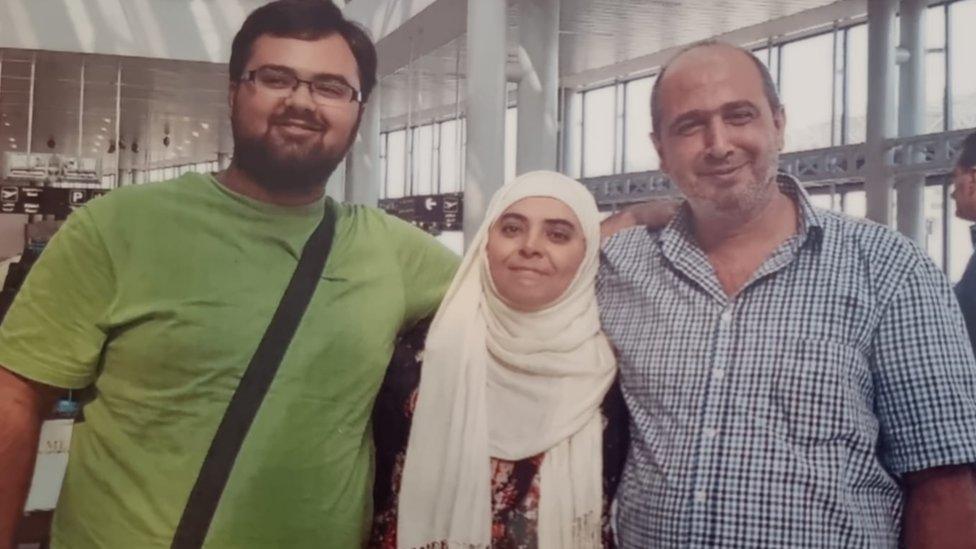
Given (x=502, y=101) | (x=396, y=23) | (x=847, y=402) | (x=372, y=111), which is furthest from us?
(x=372, y=111)

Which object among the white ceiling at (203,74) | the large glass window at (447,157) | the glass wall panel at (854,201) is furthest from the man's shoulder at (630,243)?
the large glass window at (447,157)

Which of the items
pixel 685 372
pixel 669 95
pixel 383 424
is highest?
pixel 669 95

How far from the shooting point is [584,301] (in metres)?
2.20

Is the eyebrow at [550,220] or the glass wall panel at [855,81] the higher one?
the glass wall panel at [855,81]

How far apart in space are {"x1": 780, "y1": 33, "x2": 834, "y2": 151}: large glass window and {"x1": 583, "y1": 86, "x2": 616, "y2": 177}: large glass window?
486cm

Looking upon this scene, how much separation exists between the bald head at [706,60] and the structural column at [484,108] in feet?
27.1

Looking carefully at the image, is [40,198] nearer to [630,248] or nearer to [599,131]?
[630,248]

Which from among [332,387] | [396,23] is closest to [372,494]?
[332,387]

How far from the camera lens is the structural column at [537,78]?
43.3 feet

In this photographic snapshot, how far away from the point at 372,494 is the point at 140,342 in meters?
0.61

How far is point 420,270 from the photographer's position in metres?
2.19

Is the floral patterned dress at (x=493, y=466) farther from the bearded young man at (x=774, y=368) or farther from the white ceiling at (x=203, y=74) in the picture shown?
the white ceiling at (x=203, y=74)

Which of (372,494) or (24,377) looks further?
(372,494)

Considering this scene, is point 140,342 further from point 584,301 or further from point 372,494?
point 584,301
